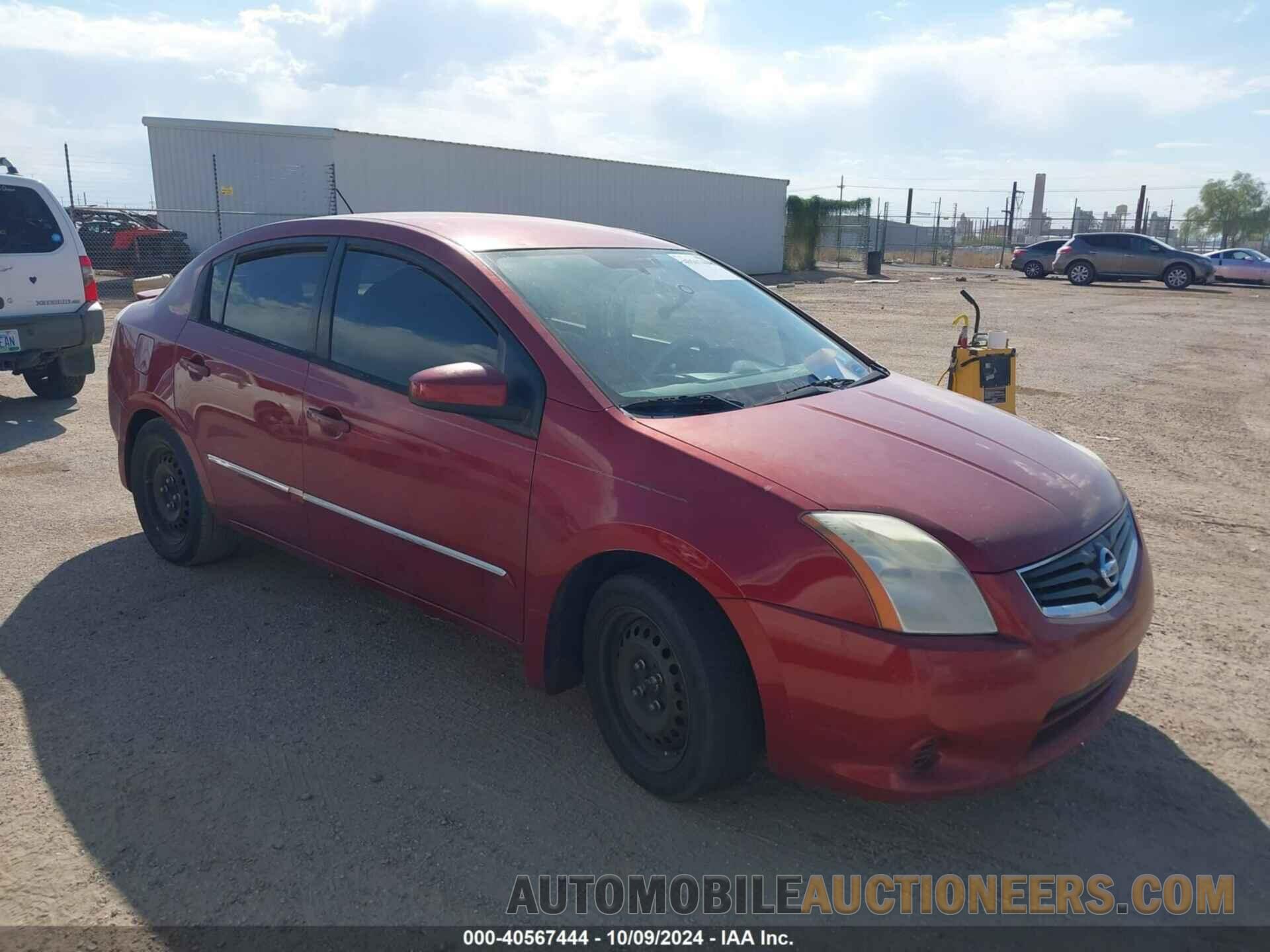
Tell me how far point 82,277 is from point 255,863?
290 inches

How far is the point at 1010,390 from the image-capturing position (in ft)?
20.6

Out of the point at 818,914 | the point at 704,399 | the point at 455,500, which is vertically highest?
the point at 704,399

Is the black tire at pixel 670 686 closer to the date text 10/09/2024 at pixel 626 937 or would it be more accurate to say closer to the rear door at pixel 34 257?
the date text 10/09/2024 at pixel 626 937

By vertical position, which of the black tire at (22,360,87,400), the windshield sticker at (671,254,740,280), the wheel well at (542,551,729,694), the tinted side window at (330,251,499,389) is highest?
the windshield sticker at (671,254,740,280)

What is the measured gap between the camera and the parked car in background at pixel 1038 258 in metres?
34.2

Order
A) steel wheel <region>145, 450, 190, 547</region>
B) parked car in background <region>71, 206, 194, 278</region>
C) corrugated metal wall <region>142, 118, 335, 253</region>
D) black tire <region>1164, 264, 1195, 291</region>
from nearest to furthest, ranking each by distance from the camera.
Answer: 1. steel wheel <region>145, 450, 190, 547</region>
2. parked car in background <region>71, 206, 194, 278</region>
3. corrugated metal wall <region>142, 118, 335, 253</region>
4. black tire <region>1164, 264, 1195, 291</region>

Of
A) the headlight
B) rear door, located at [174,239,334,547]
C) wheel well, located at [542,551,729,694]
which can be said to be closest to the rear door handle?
rear door, located at [174,239,334,547]

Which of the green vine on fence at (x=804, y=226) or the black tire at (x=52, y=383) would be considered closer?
the black tire at (x=52, y=383)

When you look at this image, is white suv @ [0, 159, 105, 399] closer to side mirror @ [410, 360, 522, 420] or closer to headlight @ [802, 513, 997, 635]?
side mirror @ [410, 360, 522, 420]

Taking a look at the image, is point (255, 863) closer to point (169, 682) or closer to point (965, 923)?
point (169, 682)

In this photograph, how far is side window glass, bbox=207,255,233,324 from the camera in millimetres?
4520

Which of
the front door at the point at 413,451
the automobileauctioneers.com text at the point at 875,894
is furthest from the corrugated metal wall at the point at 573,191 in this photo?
the automobileauctioneers.com text at the point at 875,894

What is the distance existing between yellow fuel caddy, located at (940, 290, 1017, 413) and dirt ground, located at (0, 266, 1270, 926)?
132 centimetres

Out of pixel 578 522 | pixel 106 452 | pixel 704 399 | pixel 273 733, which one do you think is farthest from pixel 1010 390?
pixel 106 452
